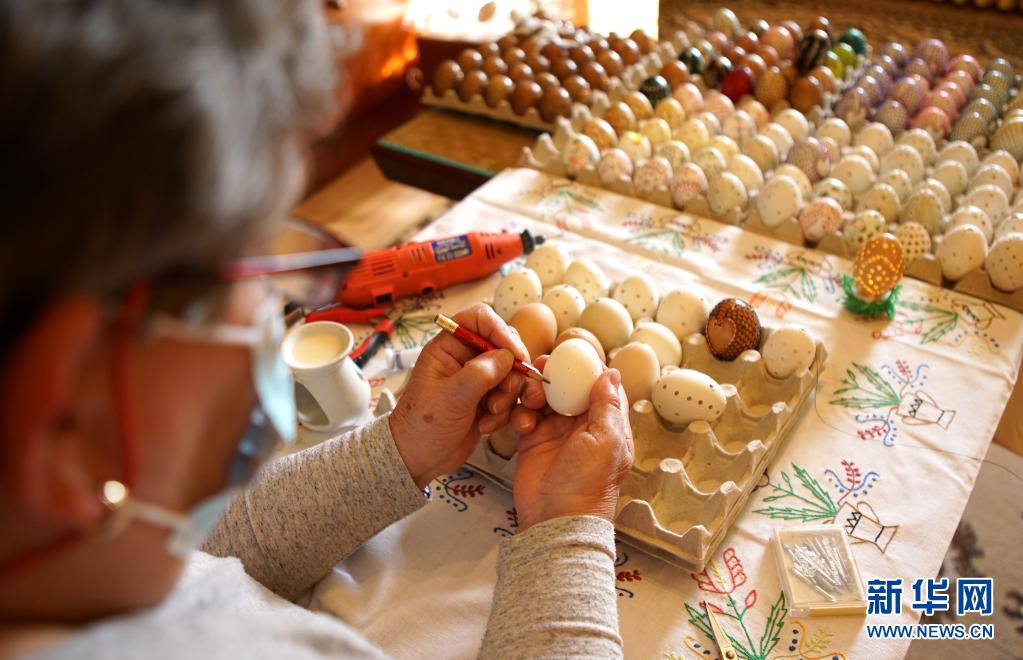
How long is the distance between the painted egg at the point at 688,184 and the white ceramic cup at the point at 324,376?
735 mm

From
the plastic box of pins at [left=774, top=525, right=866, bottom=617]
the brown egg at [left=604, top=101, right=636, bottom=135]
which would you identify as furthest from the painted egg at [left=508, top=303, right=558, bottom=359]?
the brown egg at [left=604, top=101, right=636, bottom=135]

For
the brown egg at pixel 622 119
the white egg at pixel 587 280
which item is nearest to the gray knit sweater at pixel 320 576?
the white egg at pixel 587 280

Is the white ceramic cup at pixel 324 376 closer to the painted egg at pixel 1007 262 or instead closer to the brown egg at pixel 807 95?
the painted egg at pixel 1007 262

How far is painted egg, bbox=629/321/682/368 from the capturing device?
107cm

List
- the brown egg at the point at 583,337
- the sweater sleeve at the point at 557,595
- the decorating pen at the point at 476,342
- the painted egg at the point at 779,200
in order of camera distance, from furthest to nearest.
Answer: the painted egg at the point at 779,200, the brown egg at the point at 583,337, the decorating pen at the point at 476,342, the sweater sleeve at the point at 557,595

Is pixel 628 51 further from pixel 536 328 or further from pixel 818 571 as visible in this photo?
pixel 818 571

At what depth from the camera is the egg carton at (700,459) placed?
859mm

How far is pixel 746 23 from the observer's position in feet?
7.68

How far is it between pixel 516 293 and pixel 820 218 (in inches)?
22.6

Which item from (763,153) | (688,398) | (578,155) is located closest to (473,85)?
(578,155)

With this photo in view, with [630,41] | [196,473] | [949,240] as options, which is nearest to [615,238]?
[949,240]

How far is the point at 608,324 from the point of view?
109 cm

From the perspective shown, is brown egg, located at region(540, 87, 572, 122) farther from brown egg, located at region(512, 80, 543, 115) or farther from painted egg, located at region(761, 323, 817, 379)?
painted egg, located at region(761, 323, 817, 379)

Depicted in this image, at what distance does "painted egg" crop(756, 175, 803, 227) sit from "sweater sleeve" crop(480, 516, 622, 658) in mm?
807
